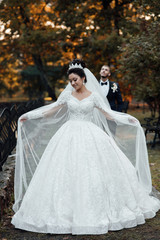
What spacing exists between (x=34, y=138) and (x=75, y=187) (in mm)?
1533

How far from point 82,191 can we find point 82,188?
0.04m

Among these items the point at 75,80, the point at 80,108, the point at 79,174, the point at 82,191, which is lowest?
the point at 82,191

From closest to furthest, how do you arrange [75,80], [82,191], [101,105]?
1. [82,191]
2. [75,80]
3. [101,105]

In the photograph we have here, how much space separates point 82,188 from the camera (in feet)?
12.6

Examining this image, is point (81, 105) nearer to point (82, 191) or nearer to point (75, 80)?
point (75, 80)

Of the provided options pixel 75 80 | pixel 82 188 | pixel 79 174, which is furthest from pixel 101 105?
pixel 82 188

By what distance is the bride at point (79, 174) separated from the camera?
3768 millimetres

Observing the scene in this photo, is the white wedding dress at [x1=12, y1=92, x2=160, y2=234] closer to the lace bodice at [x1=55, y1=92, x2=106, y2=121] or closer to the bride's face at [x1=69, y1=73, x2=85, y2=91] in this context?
the lace bodice at [x1=55, y1=92, x2=106, y2=121]

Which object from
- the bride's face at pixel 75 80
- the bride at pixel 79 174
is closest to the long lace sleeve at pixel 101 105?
the bride at pixel 79 174

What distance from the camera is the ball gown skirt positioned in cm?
373

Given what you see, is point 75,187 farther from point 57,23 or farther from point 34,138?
point 57,23

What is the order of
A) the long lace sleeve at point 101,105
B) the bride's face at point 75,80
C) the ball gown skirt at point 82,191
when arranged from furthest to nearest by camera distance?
the long lace sleeve at point 101,105 < the bride's face at point 75,80 < the ball gown skirt at point 82,191

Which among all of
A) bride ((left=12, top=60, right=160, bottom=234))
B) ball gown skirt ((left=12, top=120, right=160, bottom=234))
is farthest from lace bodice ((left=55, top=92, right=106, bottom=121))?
ball gown skirt ((left=12, top=120, right=160, bottom=234))

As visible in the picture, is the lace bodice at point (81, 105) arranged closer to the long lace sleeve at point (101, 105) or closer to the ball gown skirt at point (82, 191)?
the long lace sleeve at point (101, 105)
